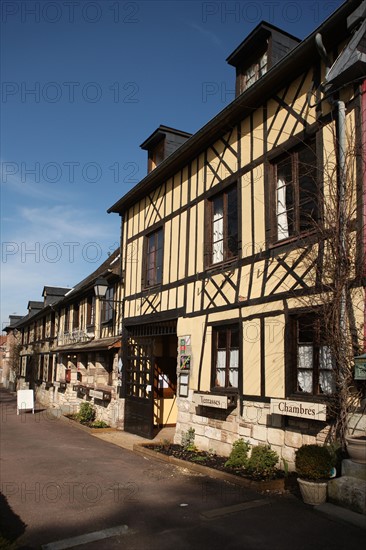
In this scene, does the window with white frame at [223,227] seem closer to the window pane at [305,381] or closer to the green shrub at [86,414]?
the window pane at [305,381]

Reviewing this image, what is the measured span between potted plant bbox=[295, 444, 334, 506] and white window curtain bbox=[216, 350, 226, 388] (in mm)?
3096

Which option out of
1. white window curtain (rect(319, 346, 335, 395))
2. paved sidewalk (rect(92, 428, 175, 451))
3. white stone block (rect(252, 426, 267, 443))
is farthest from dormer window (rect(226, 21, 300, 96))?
paved sidewalk (rect(92, 428, 175, 451))

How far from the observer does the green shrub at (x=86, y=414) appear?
14.7m

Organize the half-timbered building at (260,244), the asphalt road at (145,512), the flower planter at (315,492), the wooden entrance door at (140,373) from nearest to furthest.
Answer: the asphalt road at (145,512) < the flower planter at (315,492) < the half-timbered building at (260,244) < the wooden entrance door at (140,373)

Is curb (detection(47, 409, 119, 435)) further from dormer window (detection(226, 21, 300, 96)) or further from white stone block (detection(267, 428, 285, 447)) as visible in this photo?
dormer window (detection(226, 21, 300, 96))

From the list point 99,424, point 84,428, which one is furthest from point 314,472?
point 84,428

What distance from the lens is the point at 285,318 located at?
708 cm

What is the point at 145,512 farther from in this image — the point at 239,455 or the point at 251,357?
the point at 251,357

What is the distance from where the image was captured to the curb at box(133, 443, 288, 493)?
6.29 meters

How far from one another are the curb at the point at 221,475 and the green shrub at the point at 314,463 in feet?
2.68

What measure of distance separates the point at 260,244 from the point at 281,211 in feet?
2.05

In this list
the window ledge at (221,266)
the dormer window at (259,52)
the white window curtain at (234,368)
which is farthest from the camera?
the window ledge at (221,266)

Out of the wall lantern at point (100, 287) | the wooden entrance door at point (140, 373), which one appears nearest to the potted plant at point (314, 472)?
the wooden entrance door at point (140, 373)

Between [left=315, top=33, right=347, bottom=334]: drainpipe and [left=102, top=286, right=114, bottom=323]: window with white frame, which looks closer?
[left=315, top=33, right=347, bottom=334]: drainpipe
